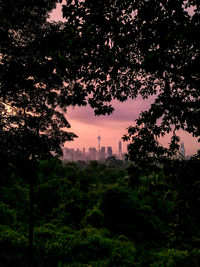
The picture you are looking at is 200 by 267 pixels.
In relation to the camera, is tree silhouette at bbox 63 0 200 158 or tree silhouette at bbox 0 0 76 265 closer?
tree silhouette at bbox 63 0 200 158

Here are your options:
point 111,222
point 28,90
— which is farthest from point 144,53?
point 111,222

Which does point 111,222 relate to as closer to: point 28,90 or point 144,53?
point 28,90

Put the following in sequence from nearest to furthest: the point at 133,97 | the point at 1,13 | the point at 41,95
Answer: the point at 1,13
the point at 133,97
the point at 41,95

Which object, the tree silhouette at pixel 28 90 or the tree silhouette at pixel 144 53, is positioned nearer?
the tree silhouette at pixel 144 53

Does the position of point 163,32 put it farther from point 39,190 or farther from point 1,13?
point 39,190

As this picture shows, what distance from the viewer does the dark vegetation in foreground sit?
4129mm

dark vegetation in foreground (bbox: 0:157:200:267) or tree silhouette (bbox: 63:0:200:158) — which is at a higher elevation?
tree silhouette (bbox: 63:0:200:158)

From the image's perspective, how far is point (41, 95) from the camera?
866 cm

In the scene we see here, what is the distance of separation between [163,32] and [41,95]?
6.94m

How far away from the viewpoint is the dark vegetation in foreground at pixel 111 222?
13.5 ft

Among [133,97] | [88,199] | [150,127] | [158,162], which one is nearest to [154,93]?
[133,97]

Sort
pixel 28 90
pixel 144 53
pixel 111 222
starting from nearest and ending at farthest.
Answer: pixel 144 53 → pixel 28 90 → pixel 111 222

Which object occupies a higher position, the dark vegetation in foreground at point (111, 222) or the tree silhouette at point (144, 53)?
the tree silhouette at point (144, 53)

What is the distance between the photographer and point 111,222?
19500 mm
